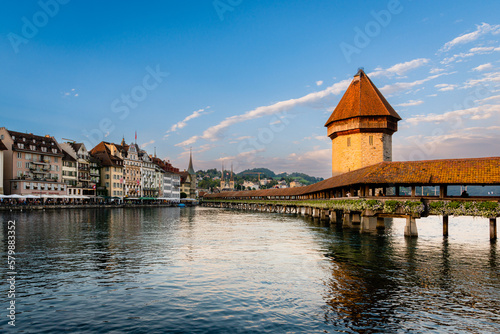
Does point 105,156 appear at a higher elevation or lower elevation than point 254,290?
higher

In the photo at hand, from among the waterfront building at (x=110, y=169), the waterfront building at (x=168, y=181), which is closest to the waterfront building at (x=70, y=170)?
the waterfront building at (x=110, y=169)

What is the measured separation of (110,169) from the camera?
112 metres

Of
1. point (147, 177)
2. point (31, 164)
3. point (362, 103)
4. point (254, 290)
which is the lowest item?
point (254, 290)

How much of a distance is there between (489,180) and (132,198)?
10326 centimetres

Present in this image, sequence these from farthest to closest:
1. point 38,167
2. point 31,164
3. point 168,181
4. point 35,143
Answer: point 168,181 → point 35,143 → point 38,167 → point 31,164

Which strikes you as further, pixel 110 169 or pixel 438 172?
pixel 110 169

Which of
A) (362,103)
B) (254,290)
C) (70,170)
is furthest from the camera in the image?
(70,170)

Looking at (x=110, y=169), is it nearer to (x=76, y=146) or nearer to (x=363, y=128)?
(x=76, y=146)

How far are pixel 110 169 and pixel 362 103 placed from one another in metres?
76.1

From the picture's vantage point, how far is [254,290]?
520 inches

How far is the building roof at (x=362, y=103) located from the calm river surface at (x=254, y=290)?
39253 millimetres

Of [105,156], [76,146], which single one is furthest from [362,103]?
[105,156]

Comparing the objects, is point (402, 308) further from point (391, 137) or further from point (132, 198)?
point (132, 198)

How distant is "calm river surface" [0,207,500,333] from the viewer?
32.4 feet
